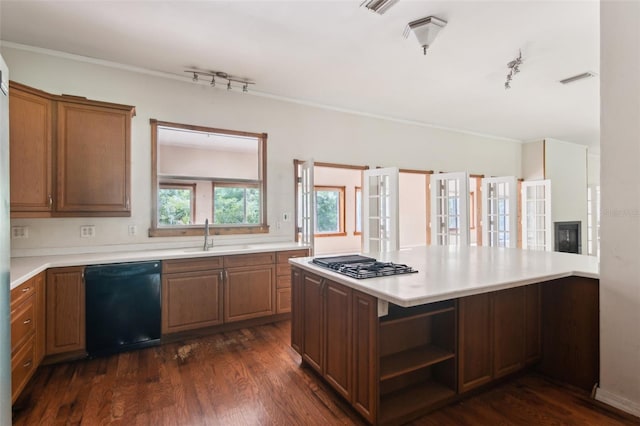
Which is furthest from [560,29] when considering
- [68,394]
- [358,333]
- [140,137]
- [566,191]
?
[566,191]

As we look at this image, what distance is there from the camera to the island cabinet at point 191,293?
3074 mm

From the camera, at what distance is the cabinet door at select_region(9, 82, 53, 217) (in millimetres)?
2441

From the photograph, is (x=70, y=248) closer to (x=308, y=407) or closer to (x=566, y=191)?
(x=308, y=407)

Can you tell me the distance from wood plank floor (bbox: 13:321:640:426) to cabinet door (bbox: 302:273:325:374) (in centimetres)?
17

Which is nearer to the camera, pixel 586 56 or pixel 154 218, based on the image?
pixel 586 56

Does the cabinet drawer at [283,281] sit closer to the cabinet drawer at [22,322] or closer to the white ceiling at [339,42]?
the cabinet drawer at [22,322]

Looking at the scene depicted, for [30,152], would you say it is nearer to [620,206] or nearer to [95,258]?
[95,258]

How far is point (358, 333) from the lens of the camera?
185cm

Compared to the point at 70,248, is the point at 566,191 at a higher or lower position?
higher

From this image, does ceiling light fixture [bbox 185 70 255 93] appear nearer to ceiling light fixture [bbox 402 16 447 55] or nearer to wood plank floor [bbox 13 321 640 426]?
ceiling light fixture [bbox 402 16 447 55]

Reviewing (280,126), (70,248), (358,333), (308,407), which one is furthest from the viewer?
(280,126)

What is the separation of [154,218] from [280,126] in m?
1.96

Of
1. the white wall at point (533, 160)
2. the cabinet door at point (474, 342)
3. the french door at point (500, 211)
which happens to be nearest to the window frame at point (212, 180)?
the cabinet door at point (474, 342)

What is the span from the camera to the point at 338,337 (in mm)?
2037
